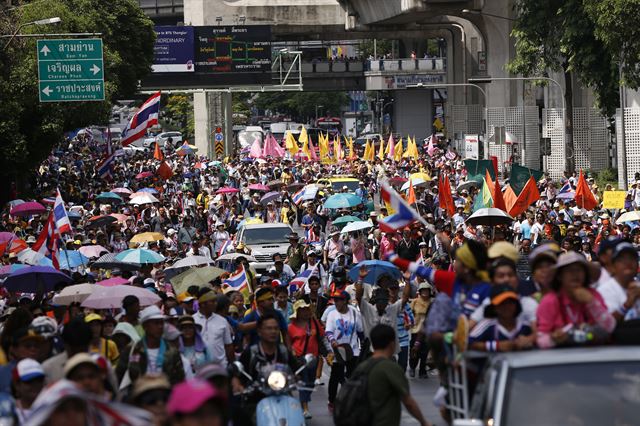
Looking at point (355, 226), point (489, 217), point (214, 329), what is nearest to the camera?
point (214, 329)

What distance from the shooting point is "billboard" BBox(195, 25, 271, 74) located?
70.9 metres

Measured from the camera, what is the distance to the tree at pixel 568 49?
148 ft

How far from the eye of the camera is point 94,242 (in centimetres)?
2794

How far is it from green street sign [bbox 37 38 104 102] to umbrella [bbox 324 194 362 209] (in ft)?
21.4

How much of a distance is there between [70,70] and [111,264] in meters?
14.0

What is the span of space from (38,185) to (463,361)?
160 ft

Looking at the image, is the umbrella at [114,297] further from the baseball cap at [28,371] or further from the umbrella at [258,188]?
the umbrella at [258,188]

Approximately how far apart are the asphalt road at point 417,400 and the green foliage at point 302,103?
129563 millimetres

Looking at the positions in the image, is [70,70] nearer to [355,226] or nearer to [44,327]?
[355,226]

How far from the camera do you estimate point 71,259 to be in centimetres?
2369

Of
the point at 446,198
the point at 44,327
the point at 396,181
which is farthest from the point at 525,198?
the point at 44,327

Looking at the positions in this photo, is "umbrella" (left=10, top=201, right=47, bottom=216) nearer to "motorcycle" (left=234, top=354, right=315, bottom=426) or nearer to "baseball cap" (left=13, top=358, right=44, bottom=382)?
"motorcycle" (left=234, top=354, right=315, bottom=426)

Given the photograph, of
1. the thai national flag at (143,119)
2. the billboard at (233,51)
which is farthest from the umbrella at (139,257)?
the billboard at (233,51)

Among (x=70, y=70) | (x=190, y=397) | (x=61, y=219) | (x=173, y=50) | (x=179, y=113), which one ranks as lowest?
(x=61, y=219)
